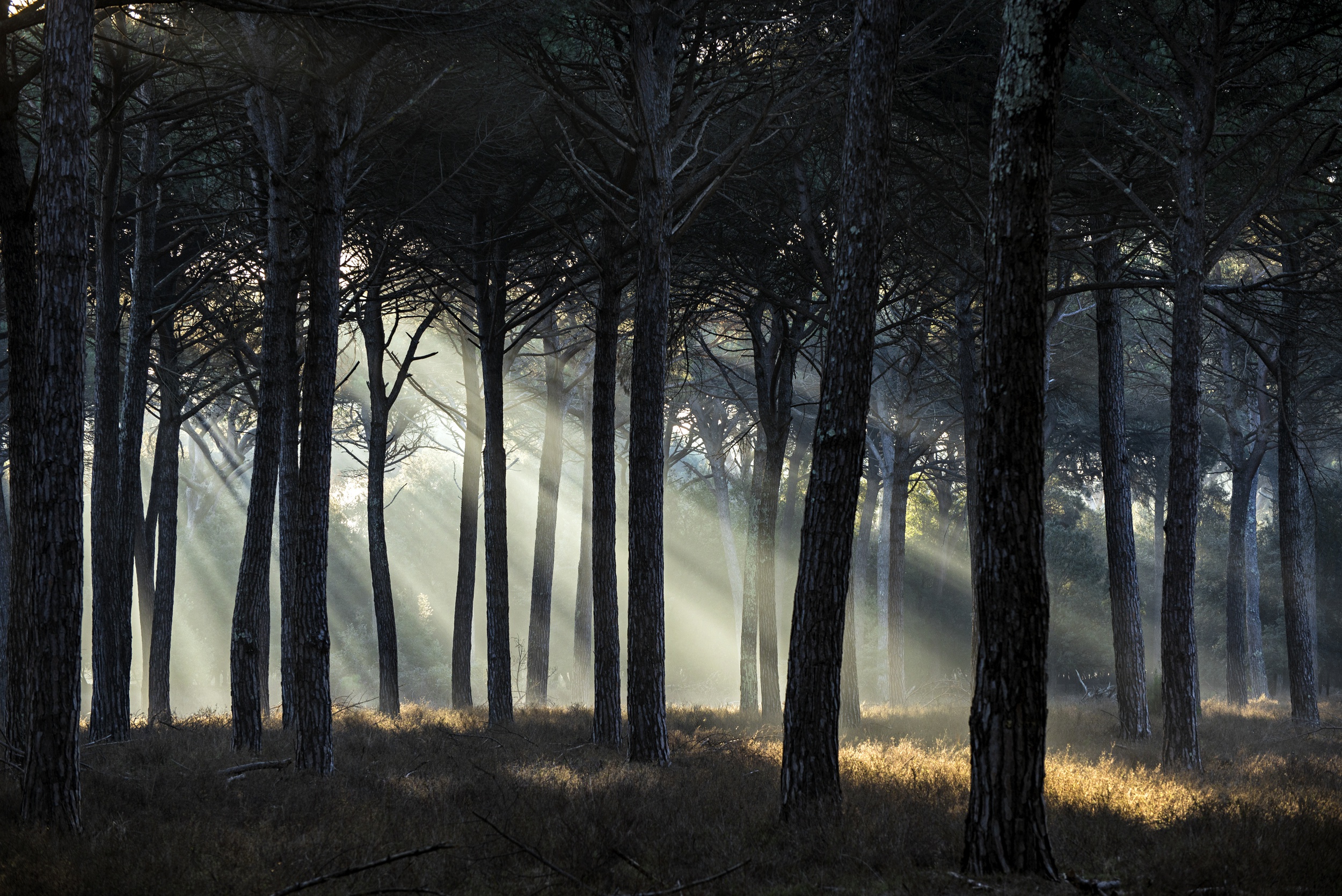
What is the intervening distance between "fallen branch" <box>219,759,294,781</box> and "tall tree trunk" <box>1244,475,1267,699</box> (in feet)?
68.2

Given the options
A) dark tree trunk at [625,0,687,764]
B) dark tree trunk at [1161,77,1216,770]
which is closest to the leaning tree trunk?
dark tree trunk at [625,0,687,764]

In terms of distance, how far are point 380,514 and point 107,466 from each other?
444cm

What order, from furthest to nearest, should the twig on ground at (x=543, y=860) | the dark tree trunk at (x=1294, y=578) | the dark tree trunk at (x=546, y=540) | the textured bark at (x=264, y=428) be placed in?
the dark tree trunk at (x=546, y=540), the dark tree trunk at (x=1294, y=578), the textured bark at (x=264, y=428), the twig on ground at (x=543, y=860)

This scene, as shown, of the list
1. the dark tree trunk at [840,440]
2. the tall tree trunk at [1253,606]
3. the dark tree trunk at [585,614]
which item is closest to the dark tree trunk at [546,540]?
the dark tree trunk at [585,614]

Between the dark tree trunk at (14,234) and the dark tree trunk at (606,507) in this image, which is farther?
the dark tree trunk at (606,507)

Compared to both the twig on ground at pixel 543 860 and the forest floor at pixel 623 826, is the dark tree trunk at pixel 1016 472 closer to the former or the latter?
the forest floor at pixel 623 826

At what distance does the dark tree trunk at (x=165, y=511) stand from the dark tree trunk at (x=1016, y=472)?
1314 centimetres

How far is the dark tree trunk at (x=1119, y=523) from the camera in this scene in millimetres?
11805

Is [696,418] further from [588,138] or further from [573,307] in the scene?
[588,138]

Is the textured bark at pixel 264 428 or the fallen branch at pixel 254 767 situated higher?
the textured bark at pixel 264 428

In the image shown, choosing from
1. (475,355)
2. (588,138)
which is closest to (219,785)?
(588,138)

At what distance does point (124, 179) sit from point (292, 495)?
236 inches

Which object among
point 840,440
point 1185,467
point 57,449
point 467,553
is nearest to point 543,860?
point 840,440

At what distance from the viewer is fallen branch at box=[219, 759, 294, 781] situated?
26.2ft
